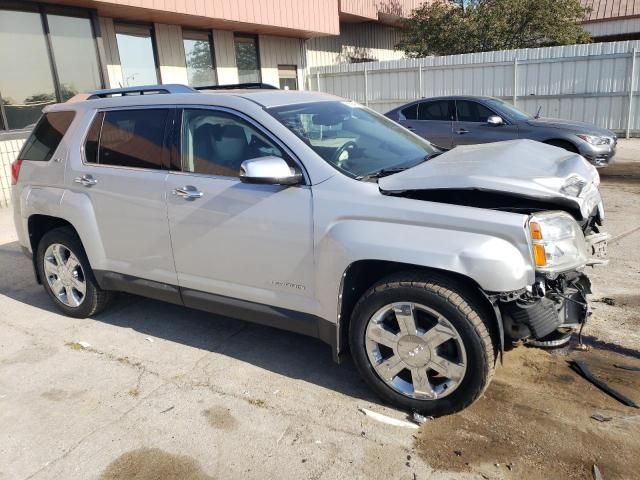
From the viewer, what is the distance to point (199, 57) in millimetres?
14445

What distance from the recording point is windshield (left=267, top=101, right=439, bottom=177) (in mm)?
3396

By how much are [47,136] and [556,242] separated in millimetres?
4153

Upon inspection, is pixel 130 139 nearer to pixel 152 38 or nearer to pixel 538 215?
pixel 538 215

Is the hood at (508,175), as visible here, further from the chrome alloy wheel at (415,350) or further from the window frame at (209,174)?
the chrome alloy wheel at (415,350)

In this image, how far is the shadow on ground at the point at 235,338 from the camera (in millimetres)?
3604

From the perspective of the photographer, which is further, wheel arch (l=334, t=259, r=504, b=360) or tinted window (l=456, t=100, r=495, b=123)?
tinted window (l=456, t=100, r=495, b=123)

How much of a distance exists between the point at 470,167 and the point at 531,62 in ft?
46.5

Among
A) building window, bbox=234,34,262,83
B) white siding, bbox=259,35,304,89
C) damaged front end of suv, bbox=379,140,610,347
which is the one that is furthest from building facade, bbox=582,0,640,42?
damaged front end of suv, bbox=379,140,610,347

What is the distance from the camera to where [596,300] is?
4.47 meters

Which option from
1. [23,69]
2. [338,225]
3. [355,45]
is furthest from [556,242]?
[355,45]

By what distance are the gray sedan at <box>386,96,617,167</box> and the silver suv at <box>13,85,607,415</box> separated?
5.89 metres

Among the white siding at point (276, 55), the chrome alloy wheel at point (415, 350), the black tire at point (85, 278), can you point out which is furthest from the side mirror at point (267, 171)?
the white siding at point (276, 55)

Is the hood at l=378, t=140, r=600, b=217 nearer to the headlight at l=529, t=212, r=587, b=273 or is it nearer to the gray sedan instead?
the headlight at l=529, t=212, r=587, b=273

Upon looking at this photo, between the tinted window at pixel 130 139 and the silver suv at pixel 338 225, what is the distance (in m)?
0.01
